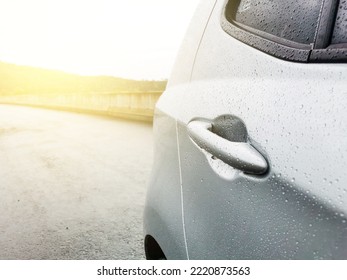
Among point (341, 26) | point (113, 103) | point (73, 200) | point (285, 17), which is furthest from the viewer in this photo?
point (113, 103)

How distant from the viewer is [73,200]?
377 centimetres

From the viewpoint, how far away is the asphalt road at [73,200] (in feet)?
8.86

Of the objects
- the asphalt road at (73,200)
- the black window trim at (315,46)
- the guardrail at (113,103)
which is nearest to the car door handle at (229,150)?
the black window trim at (315,46)

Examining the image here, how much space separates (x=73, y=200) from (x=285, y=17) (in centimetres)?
339

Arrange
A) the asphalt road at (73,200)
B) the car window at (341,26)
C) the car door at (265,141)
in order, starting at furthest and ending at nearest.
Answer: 1. the asphalt road at (73,200)
2. the car window at (341,26)
3. the car door at (265,141)

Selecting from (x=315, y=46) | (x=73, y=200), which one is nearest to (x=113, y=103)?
(x=73, y=200)

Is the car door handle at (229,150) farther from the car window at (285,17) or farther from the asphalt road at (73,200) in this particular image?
the asphalt road at (73,200)

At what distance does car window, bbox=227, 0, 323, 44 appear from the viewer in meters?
0.93

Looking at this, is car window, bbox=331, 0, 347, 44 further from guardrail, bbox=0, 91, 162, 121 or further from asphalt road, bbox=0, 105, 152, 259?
guardrail, bbox=0, 91, 162, 121

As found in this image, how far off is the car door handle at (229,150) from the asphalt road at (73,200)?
1.84 metres

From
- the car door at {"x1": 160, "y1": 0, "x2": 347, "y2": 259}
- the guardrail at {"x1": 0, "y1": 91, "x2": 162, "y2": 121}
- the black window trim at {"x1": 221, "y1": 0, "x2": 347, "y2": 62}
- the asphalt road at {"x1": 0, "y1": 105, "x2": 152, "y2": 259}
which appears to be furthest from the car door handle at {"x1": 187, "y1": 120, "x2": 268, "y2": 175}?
the guardrail at {"x1": 0, "y1": 91, "x2": 162, "y2": 121}

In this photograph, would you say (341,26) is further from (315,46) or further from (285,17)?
(285,17)
